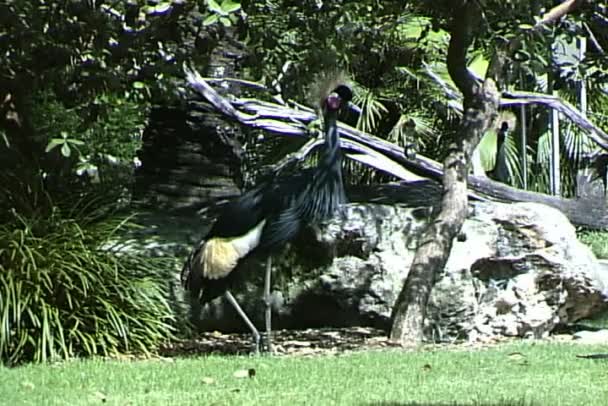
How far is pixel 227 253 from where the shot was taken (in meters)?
9.72

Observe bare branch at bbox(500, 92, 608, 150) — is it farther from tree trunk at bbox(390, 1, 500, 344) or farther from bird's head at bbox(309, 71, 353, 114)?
bird's head at bbox(309, 71, 353, 114)

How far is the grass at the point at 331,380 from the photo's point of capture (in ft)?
22.9

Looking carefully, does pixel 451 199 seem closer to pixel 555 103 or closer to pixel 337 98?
pixel 337 98

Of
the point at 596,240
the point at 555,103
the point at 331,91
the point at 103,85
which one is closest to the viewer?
the point at 103,85

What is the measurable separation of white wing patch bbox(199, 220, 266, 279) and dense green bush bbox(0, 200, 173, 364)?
26.5 inches

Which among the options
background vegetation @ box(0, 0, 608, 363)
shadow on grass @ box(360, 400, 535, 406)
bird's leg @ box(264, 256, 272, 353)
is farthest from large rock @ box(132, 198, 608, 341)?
shadow on grass @ box(360, 400, 535, 406)

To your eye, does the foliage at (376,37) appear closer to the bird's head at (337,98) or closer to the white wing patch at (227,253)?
the bird's head at (337,98)

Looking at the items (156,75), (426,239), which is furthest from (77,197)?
(426,239)

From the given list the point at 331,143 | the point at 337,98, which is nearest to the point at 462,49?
the point at 337,98

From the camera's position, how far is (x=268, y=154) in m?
16.8

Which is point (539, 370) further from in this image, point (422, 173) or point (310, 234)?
point (422, 173)

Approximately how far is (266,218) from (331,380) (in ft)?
7.74

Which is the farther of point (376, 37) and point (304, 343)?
point (304, 343)

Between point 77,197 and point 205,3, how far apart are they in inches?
189
